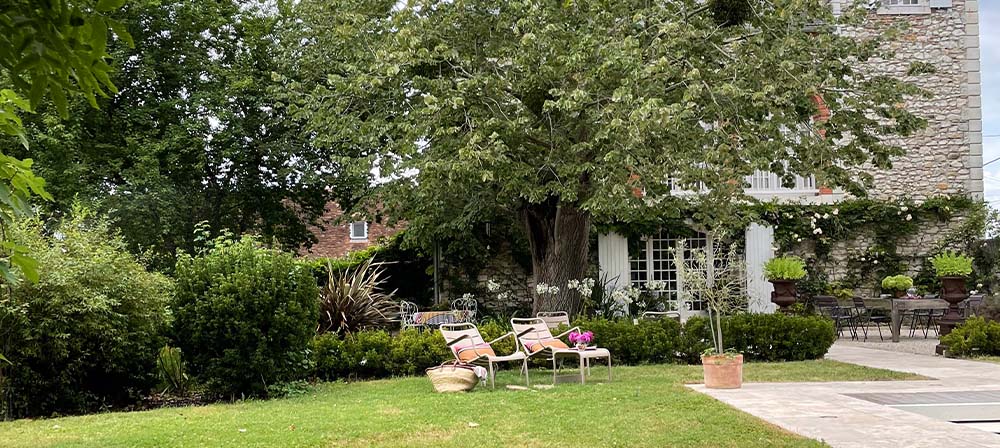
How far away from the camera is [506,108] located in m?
11.5

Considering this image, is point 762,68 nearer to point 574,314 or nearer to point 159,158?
point 574,314

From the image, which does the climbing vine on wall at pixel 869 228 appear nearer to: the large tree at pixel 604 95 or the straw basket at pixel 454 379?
the large tree at pixel 604 95

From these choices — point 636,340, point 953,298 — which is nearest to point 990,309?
point 953,298

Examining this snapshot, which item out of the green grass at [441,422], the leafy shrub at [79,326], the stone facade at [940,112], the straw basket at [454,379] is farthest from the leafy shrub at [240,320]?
the stone facade at [940,112]

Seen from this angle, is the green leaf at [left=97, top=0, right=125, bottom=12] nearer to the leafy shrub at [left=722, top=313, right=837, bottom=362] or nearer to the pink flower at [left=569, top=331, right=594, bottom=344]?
the pink flower at [left=569, top=331, right=594, bottom=344]

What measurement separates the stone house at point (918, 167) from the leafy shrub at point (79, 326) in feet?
33.2

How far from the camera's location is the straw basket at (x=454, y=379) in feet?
27.7

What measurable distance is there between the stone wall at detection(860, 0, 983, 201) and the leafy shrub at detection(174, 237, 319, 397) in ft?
44.2

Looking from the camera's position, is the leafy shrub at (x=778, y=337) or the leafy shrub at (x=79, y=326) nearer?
the leafy shrub at (x=79, y=326)

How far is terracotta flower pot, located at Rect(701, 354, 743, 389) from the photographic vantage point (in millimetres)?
8117

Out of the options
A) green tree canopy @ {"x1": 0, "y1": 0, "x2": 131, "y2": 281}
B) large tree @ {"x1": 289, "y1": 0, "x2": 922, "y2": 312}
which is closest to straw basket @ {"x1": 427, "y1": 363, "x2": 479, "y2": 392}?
large tree @ {"x1": 289, "y1": 0, "x2": 922, "y2": 312}

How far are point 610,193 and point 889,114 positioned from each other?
3.85m

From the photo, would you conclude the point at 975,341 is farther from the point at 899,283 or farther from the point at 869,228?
the point at 869,228

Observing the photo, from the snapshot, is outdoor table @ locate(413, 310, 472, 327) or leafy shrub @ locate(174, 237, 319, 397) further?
outdoor table @ locate(413, 310, 472, 327)
